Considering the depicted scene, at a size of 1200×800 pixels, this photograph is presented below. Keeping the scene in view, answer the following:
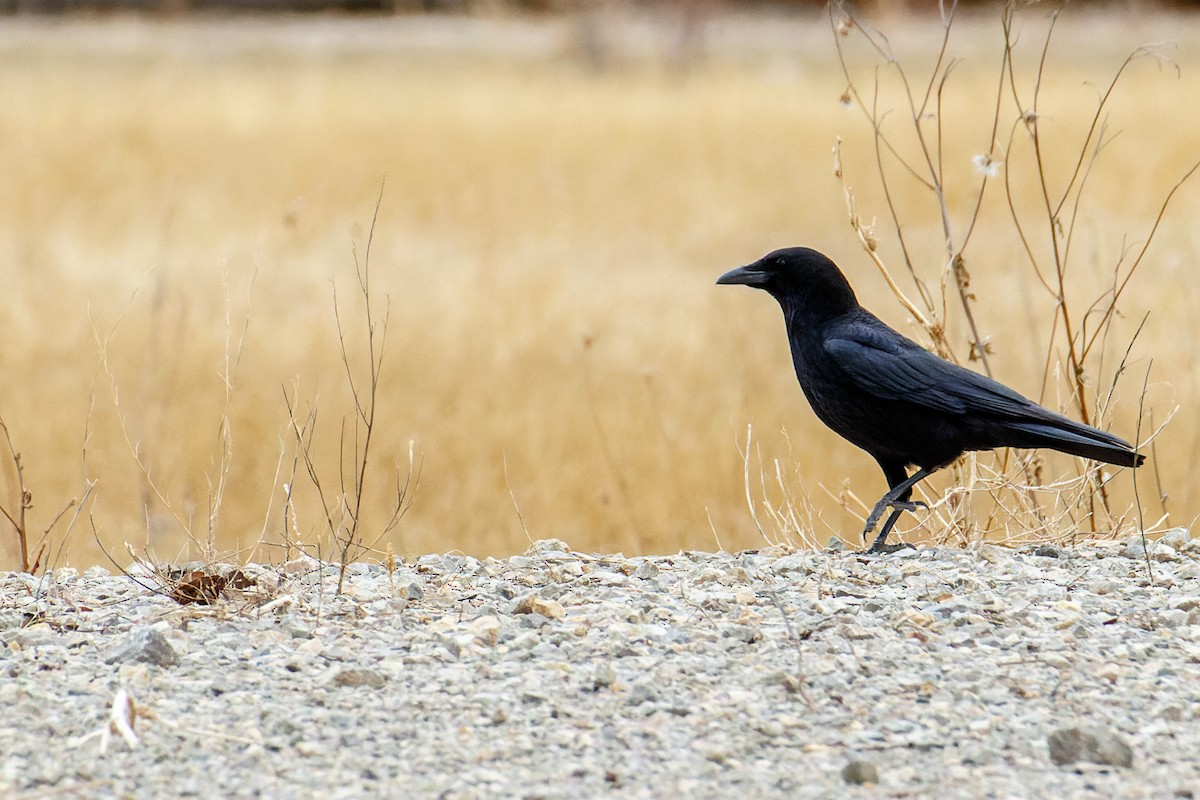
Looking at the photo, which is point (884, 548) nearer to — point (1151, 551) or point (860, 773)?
point (1151, 551)

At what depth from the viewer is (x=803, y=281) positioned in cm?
401

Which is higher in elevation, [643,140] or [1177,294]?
[643,140]

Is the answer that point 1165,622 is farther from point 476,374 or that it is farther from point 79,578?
point 476,374

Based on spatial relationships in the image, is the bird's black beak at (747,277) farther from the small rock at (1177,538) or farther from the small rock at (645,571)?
the small rock at (1177,538)

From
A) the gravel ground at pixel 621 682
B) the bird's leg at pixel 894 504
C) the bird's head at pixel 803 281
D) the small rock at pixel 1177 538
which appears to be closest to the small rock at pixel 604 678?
the gravel ground at pixel 621 682

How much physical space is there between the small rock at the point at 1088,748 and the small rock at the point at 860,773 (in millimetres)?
298

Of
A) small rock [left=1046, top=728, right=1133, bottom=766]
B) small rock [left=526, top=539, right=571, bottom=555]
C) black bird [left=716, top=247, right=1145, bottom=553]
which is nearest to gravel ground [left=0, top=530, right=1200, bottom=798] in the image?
small rock [left=1046, top=728, right=1133, bottom=766]

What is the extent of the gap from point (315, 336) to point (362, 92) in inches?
296

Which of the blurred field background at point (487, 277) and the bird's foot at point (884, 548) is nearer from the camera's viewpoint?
the bird's foot at point (884, 548)

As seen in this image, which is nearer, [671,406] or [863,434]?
[863,434]

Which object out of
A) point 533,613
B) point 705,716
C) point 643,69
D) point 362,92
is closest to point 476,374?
point 533,613

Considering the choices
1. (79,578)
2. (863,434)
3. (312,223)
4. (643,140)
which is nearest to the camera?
(79,578)

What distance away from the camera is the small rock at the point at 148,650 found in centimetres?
272

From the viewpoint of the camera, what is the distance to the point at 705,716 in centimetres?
250
